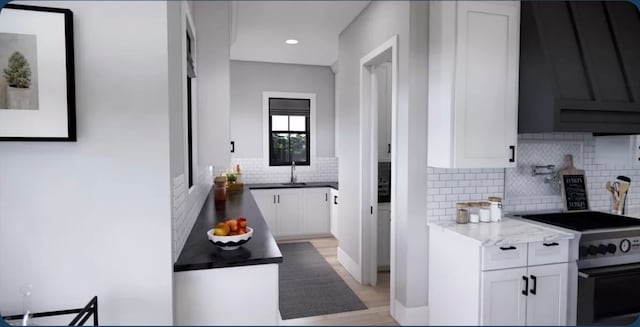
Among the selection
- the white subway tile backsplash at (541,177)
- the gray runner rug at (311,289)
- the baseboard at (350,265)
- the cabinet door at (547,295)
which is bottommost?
the gray runner rug at (311,289)

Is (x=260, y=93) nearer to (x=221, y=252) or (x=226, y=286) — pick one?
(x=221, y=252)

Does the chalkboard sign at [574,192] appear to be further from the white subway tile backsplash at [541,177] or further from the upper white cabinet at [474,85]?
the upper white cabinet at [474,85]

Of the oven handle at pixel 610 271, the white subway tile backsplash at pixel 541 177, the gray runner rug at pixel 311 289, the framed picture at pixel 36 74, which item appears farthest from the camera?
the gray runner rug at pixel 311 289

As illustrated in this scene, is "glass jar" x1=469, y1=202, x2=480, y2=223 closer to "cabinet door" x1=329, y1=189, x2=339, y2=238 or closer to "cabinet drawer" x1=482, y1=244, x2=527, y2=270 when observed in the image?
"cabinet drawer" x1=482, y1=244, x2=527, y2=270

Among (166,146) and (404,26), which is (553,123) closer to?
(404,26)

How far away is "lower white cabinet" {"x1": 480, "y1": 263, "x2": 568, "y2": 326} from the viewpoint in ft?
2.12

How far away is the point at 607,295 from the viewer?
960 mm

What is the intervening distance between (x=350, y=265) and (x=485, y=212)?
3.21 ft

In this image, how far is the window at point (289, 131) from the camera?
291cm

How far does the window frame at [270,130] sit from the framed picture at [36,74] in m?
2.27

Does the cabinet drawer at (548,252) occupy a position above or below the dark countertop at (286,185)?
above

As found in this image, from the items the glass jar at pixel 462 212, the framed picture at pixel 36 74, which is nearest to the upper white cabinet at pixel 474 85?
the glass jar at pixel 462 212

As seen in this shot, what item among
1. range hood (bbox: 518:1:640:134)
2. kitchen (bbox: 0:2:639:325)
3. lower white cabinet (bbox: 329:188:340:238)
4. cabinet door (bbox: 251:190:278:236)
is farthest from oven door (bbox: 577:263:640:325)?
cabinet door (bbox: 251:190:278:236)

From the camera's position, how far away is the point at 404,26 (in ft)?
2.38
